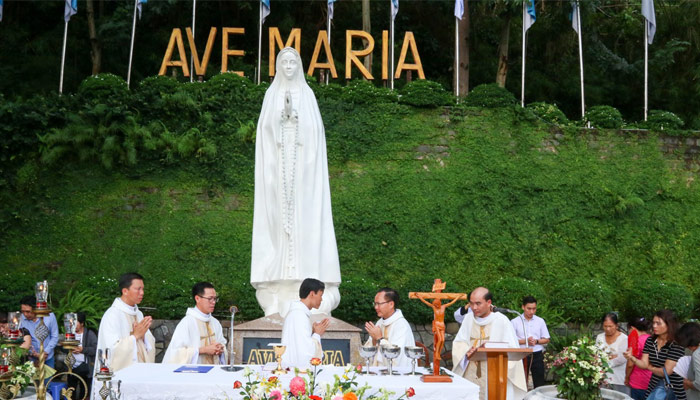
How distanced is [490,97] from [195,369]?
11.7 meters

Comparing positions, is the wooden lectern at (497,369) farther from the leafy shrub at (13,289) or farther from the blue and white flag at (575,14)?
the blue and white flag at (575,14)

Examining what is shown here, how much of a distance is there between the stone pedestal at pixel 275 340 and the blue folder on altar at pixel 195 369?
1.74 meters

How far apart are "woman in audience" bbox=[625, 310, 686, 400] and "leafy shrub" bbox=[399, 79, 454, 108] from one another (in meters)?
9.13

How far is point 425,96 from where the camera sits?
1602cm

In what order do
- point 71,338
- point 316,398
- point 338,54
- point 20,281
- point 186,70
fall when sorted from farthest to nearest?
point 338,54, point 186,70, point 20,281, point 71,338, point 316,398

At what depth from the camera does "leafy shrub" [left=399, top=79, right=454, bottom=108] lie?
16.1 meters

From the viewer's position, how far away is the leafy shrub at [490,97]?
637 inches

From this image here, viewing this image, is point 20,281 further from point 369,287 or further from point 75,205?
point 369,287

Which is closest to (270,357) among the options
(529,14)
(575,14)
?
(529,14)

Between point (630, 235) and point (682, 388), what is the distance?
27.7 feet

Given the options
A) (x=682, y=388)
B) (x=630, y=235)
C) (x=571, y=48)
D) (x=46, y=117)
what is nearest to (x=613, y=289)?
(x=630, y=235)

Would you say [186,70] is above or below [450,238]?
above

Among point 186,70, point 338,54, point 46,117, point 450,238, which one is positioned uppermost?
point 338,54

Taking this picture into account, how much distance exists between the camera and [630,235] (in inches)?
593
